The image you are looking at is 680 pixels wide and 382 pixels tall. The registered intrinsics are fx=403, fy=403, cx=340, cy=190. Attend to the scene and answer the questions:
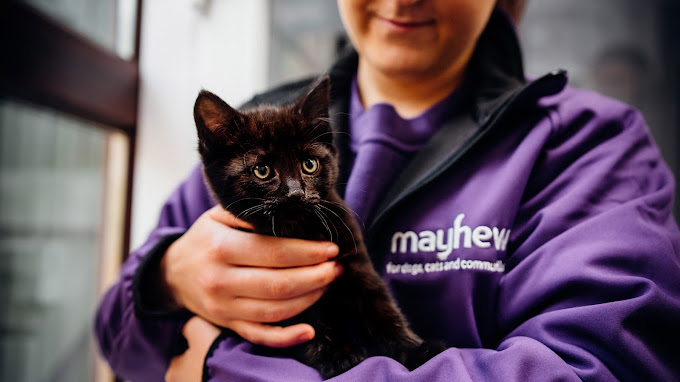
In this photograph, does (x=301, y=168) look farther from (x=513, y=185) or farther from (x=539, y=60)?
(x=539, y=60)

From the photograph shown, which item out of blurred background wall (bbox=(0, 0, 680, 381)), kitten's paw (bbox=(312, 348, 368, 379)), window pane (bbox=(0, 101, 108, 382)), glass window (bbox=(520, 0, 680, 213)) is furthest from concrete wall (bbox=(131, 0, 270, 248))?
glass window (bbox=(520, 0, 680, 213))

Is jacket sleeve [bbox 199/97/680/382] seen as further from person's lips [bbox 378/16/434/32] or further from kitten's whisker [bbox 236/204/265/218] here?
person's lips [bbox 378/16/434/32]

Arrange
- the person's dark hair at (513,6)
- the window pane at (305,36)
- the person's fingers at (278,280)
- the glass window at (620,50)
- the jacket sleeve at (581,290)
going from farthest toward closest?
the glass window at (620,50)
the window pane at (305,36)
the person's dark hair at (513,6)
the person's fingers at (278,280)
the jacket sleeve at (581,290)

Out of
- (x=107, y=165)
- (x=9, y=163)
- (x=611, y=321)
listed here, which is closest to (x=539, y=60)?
(x=611, y=321)

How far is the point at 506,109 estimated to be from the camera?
2.41ft

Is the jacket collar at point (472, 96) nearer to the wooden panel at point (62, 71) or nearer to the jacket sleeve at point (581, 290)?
the jacket sleeve at point (581, 290)

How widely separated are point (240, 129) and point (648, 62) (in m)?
1.52

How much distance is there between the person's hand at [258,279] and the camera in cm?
65

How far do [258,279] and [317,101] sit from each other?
1.03ft

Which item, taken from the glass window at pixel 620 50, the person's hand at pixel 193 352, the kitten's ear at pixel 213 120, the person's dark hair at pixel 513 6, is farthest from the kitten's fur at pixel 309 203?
the glass window at pixel 620 50

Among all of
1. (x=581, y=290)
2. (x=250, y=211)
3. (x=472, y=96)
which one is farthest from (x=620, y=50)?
(x=250, y=211)

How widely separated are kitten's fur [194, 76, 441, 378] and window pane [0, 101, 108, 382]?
1.41 ft

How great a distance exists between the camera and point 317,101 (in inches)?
26.9

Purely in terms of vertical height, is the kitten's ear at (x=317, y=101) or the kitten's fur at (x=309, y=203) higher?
the kitten's ear at (x=317, y=101)
